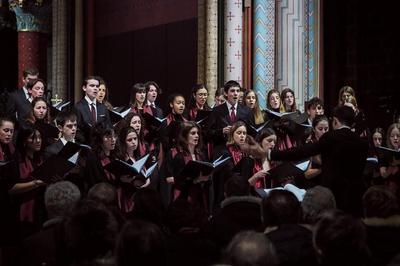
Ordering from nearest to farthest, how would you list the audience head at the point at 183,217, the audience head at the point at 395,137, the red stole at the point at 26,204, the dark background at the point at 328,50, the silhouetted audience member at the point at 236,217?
the audience head at the point at 183,217
the silhouetted audience member at the point at 236,217
the red stole at the point at 26,204
the audience head at the point at 395,137
the dark background at the point at 328,50

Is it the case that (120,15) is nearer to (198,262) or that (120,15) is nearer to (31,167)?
(31,167)

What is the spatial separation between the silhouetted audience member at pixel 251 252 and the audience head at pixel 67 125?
356cm

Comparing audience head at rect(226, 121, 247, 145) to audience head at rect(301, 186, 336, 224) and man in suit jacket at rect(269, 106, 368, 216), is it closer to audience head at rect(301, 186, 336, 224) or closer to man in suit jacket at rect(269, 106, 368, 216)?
man in suit jacket at rect(269, 106, 368, 216)

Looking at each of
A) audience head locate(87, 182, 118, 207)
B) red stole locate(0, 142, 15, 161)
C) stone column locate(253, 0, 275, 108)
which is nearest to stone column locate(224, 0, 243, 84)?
stone column locate(253, 0, 275, 108)

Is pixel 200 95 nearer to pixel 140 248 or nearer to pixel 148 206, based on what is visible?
pixel 148 206

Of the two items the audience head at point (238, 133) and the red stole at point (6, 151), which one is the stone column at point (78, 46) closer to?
the audience head at point (238, 133)

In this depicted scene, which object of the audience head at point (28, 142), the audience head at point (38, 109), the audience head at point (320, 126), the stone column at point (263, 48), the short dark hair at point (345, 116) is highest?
the stone column at point (263, 48)

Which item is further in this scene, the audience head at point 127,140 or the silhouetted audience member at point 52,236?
the audience head at point 127,140

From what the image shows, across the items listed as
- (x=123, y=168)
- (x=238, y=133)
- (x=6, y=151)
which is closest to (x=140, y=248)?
(x=123, y=168)

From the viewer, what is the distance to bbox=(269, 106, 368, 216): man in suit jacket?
4629 mm

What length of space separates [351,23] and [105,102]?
3665mm

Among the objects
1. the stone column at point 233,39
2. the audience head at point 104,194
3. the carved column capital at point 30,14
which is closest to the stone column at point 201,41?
the stone column at point 233,39

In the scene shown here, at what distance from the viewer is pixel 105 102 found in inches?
285

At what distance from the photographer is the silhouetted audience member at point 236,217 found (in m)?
3.71
